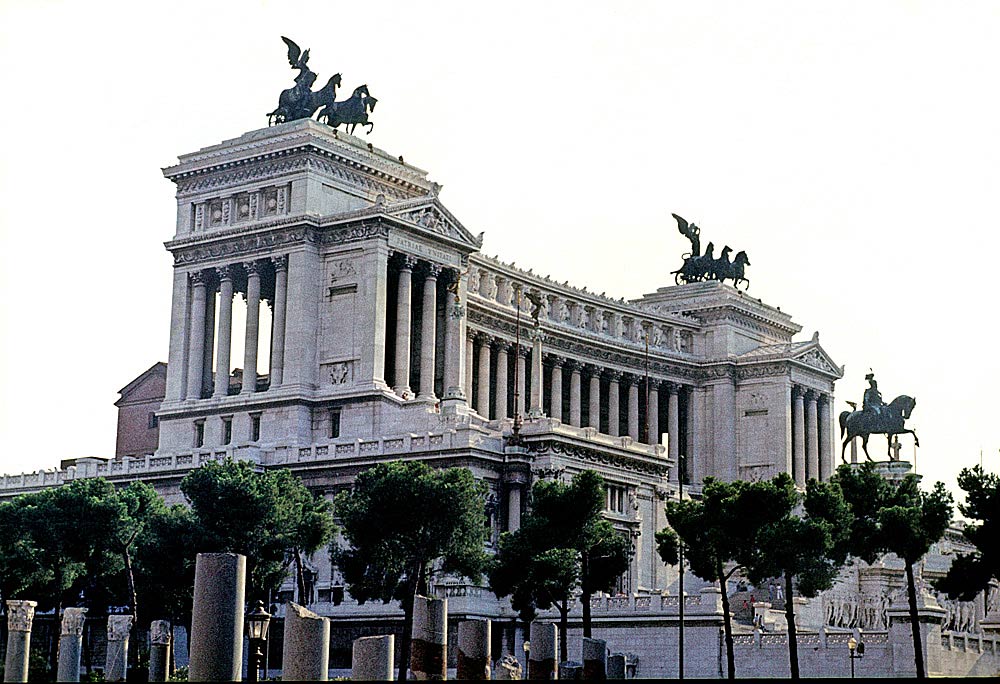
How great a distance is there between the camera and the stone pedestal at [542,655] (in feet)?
230

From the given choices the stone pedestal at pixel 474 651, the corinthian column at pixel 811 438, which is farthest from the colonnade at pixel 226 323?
the stone pedestal at pixel 474 651

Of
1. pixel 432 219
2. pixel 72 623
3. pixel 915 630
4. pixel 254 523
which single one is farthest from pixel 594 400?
pixel 72 623

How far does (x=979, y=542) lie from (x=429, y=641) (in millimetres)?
36307

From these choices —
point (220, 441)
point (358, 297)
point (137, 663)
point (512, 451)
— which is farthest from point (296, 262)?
point (137, 663)

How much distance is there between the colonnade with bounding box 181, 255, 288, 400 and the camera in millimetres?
134875

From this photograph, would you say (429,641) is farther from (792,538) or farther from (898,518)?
(898,518)

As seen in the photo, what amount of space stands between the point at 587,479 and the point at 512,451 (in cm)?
1663

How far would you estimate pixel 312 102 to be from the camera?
142 meters

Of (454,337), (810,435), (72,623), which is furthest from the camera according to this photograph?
(810,435)

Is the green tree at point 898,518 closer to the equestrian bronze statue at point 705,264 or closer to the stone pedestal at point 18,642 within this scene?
the stone pedestal at point 18,642

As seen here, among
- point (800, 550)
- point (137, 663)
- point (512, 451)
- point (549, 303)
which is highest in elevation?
point (549, 303)

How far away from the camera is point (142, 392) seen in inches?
6112

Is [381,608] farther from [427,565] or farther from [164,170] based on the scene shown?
[164,170]

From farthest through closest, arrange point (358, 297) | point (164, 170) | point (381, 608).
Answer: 1. point (164, 170)
2. point (358, 297)
3. point (381, 608)
